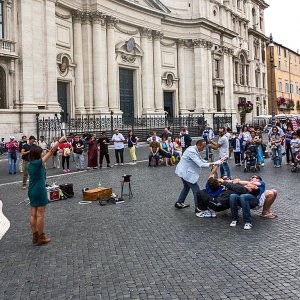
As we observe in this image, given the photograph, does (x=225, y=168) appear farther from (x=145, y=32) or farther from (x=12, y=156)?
(x=145, y=32)

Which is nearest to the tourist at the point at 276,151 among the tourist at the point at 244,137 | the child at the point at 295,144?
the child at the point at 295,144

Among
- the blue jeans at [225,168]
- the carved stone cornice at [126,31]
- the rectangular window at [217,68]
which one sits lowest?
the blue jeans at [225,168]

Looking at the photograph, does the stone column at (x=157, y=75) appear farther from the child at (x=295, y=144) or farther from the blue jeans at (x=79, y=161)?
the child at (x=295, y=144)

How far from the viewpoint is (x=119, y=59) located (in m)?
35.8

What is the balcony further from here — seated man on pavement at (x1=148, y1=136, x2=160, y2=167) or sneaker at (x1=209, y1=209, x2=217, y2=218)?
sneaker at (x1=209, y1=209, x2=217, y2=218)

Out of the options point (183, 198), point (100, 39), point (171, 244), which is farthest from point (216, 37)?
point (171, 244)

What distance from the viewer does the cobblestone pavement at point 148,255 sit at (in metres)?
5.16

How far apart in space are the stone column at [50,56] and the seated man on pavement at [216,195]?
2000 centimetres

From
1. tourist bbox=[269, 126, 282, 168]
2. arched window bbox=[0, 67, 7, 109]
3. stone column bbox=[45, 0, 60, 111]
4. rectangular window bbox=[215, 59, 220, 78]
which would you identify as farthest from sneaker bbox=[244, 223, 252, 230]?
rectangular window bbox=[215, 59, 220, 78]

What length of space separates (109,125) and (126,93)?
6426 mm

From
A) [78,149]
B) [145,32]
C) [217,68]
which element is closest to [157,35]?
[145,32]

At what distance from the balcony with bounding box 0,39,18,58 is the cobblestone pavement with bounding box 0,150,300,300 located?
53.0ft

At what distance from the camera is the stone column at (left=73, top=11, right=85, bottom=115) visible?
3253 cm

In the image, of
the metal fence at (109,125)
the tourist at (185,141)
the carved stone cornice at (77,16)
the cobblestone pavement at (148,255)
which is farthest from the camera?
the carved stone cornice at (77,16)
